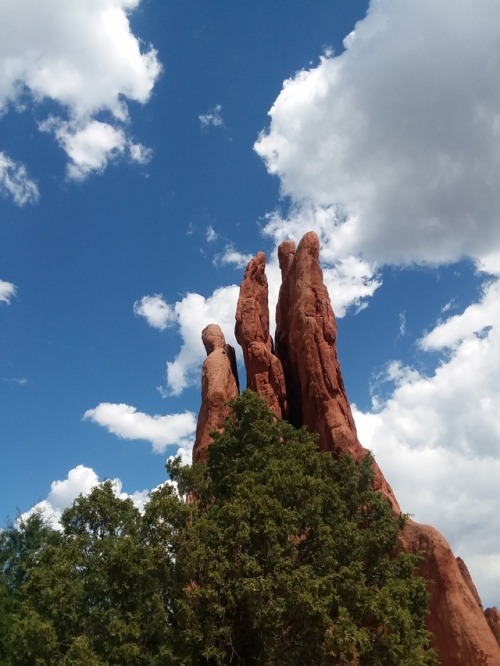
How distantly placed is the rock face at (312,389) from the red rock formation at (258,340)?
62mm

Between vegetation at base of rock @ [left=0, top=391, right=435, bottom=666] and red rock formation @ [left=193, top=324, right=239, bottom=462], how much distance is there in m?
10.8

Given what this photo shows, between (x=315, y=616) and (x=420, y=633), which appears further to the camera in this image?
(x=420, y=633)

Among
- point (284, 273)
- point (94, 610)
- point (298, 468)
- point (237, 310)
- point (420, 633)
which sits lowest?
point (420, 633)

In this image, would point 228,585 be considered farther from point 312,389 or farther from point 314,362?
point 314,362

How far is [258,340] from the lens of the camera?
38.3m

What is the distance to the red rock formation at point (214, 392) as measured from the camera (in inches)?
1322

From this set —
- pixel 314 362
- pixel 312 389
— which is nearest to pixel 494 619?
pixel 312 389

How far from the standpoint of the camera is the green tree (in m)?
16.8

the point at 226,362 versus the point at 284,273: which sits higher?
the point at 284,273

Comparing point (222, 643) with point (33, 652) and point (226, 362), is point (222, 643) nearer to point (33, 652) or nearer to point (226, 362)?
point (33, 652)

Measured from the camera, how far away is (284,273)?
43000mm

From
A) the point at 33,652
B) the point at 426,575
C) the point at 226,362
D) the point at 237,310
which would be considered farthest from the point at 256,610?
the point at 237,310

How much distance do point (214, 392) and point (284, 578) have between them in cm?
1839

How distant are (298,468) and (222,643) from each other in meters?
6.24
